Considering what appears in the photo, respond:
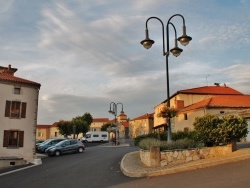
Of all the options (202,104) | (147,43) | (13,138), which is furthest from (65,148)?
(202,104)

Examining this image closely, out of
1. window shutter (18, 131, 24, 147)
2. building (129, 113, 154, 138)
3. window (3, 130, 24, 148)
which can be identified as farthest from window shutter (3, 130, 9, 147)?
building (129, 113, 154, 138)

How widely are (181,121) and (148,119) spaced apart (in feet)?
162

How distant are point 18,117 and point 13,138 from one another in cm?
207

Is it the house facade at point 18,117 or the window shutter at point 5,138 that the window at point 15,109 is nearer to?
the house facade at point 18,117

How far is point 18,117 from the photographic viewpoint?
31.9 meters

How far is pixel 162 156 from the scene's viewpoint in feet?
50.6

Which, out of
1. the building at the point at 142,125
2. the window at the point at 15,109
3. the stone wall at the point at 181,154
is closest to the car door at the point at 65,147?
the window at the point at 15,109

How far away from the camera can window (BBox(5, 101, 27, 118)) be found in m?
31.3

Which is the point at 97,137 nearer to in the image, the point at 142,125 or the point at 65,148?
the point at 142,125

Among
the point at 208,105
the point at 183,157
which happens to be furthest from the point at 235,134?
the point at 208,105

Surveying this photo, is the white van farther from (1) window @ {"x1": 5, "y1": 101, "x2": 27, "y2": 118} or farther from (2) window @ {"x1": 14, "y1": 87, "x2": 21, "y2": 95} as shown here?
(2) window @ {"x1": 14, "y1": 87, "x2": 21, "y2": 95}

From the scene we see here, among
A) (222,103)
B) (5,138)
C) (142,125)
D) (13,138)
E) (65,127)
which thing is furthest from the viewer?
(142,125)

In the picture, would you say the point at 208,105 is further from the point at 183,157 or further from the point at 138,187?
the point at 138,187

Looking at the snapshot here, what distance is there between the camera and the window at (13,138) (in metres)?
30.9
